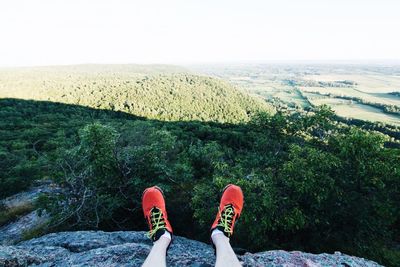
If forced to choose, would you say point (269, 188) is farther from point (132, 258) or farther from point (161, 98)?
point (161, 98)

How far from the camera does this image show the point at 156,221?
23.9 ft

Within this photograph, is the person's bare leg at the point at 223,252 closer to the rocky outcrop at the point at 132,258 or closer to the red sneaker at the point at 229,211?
the red sneaker at the point at 229,211

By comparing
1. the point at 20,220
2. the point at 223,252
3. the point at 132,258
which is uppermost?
the point at 223,252

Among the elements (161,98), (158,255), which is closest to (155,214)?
(158,255)

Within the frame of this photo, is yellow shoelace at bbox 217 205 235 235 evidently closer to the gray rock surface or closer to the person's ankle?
the person's ankle

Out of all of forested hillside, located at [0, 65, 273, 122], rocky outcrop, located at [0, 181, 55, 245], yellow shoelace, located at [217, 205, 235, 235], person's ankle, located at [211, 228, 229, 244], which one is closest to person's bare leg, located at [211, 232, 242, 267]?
person's ankle, located at [211, 228, 229, 244]

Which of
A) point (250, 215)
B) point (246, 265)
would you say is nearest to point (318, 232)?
point (250, 215)

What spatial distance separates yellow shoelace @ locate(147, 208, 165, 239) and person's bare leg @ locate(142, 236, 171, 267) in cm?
51

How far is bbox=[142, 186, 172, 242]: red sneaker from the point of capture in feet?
22.0

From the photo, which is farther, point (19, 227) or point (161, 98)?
point (161, 98)

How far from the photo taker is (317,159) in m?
11.7

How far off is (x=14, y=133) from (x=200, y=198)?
7346cm

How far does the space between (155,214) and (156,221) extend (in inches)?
12.1

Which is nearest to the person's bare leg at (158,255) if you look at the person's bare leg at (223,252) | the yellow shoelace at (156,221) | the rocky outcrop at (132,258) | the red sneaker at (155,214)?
the red sneaker at (155,214)
